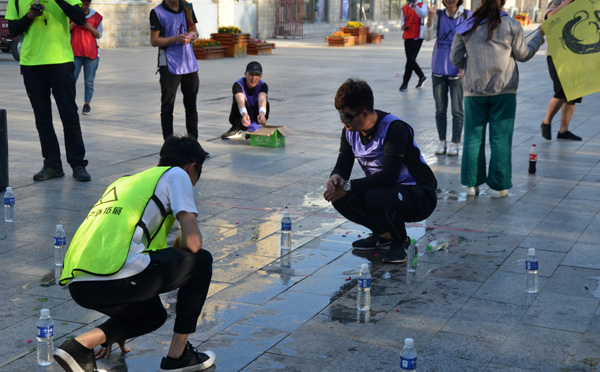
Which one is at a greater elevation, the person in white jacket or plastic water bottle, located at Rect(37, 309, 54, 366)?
the person in white jacket

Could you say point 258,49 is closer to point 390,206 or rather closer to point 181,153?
point 390,206

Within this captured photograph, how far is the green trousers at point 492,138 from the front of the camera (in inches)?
328

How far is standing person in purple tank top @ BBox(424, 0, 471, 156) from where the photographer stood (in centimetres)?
1050

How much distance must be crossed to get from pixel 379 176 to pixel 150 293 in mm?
2486

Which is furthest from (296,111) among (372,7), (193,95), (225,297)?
(372,7)

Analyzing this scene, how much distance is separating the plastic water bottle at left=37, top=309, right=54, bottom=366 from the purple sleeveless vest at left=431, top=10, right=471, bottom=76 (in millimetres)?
7100

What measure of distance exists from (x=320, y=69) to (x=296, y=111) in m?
8.93

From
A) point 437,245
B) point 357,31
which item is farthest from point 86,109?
point 357,31

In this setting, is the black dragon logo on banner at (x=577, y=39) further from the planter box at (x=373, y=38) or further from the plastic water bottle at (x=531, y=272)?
the planter box at (x=373, y=38)

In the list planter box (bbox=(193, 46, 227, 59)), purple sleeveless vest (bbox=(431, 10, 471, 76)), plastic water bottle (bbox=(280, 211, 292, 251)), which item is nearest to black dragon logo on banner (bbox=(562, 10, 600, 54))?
plastic water bottle (bbox=(280, 211, 292, 251))

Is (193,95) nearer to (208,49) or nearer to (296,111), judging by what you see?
(296,111)

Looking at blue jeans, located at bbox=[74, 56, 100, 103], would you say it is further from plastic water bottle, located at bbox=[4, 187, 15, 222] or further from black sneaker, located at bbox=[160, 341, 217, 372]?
black sneaker, located at bbox=[160, 341, 217, 372]

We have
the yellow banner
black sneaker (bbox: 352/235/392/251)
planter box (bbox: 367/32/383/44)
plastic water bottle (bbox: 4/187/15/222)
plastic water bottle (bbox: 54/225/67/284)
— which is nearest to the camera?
plastic water bottle (bbox: 54/225/67/284)

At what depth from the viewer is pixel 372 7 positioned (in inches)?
1984
